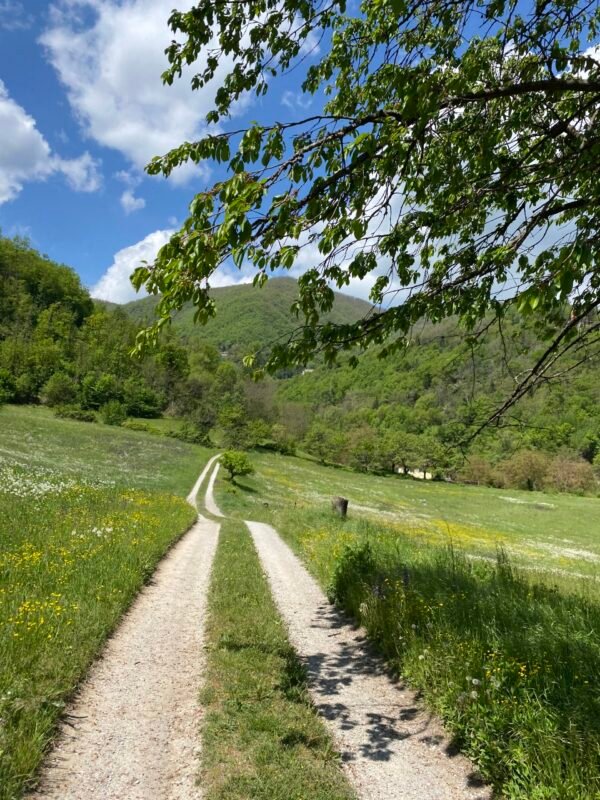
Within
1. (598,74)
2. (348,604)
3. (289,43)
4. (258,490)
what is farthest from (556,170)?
(258,490)

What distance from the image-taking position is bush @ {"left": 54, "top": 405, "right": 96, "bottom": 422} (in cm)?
7406

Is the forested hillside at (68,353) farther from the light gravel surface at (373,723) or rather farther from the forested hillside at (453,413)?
the light gravel surface at (373,723)

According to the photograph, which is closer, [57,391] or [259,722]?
[259,722]

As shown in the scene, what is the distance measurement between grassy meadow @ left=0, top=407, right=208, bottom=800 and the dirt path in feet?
0.81

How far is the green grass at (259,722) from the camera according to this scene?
4066mm

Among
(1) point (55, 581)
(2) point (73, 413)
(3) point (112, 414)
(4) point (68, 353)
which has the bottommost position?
(1) point (55, 581)

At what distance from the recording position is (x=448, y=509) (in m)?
59.2

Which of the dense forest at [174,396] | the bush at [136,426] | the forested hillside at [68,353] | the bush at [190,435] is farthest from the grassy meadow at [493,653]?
the bush at [136,426]

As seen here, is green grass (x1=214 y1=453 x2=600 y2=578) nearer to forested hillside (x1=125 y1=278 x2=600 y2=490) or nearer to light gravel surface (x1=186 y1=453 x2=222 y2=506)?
light gravel surface (x1=186 y1=453 x2=222 y2=506)

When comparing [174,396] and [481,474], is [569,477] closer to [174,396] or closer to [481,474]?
[481,474]

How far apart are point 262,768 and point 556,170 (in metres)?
7.36

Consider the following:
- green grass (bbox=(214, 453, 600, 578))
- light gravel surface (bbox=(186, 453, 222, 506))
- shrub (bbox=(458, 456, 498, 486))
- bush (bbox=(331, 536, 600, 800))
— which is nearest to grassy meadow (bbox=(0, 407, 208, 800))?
bush (bbox=(331, 536, 600, 800))

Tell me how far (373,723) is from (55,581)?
18.6 ft

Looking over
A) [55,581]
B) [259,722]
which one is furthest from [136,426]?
[259,722]
